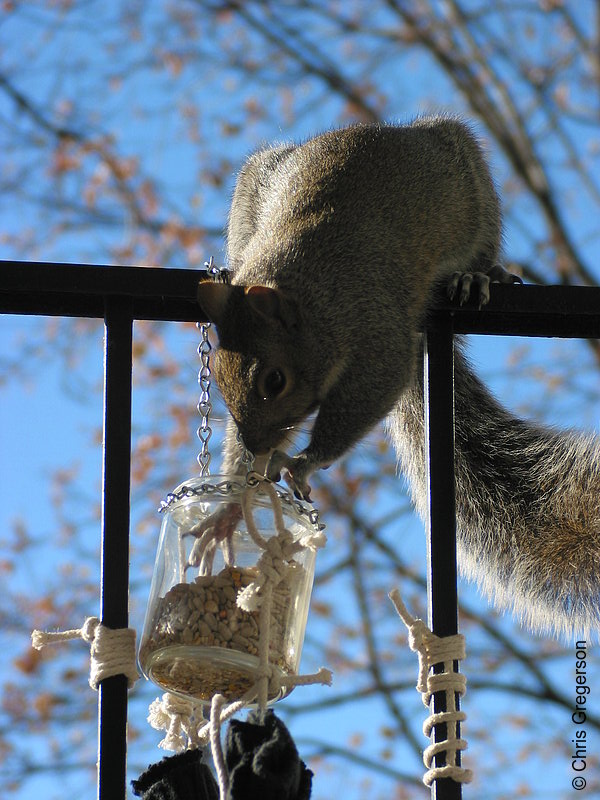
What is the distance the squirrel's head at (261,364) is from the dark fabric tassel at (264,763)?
143cm

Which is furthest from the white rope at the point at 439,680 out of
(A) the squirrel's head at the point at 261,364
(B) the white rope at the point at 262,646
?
(A) the squirrel's head at the point at 261,364

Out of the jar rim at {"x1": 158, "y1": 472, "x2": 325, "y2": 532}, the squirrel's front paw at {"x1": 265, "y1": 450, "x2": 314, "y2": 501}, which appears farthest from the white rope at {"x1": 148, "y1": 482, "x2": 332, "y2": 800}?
the squirrel's front paw at {"x1": 265, "y1": 450, "x2": 314, "y2": 501}

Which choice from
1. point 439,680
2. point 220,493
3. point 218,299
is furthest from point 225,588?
point 218,299

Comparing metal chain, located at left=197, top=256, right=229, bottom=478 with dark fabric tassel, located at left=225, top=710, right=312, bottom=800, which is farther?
metal chain, located at left=197, top=256, right=229, bottom=478

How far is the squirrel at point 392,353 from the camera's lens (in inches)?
89.7

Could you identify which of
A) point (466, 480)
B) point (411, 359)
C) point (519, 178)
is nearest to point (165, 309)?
point (466, 480)

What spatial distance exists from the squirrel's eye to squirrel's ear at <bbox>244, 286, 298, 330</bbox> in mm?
121

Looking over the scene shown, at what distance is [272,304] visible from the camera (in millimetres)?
2775

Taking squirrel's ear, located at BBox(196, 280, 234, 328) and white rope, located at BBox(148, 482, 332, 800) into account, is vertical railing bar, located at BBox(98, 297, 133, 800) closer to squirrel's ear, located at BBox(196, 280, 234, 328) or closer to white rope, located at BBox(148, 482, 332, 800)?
white rope, located at BBox(148, 482, 332, 800)

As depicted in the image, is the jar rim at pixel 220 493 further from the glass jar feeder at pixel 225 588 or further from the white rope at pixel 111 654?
the white rope at pixel 111 654

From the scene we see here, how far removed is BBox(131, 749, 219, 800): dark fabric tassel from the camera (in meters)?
1.36

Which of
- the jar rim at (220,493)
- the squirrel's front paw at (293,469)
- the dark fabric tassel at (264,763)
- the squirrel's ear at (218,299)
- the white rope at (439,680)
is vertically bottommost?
the dark fabric tassel at (264,763)

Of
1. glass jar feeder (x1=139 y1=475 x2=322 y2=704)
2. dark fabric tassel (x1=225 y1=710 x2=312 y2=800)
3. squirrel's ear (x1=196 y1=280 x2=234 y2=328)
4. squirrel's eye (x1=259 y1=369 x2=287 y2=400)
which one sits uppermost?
squirrel's ear (x1=196 y1=280 x2=234 y2=328)

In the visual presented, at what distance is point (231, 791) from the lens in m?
1.23
